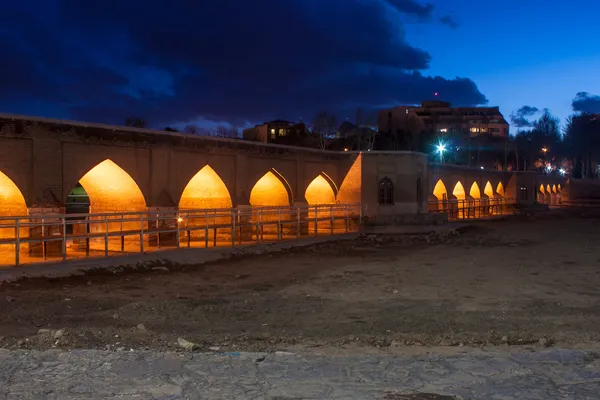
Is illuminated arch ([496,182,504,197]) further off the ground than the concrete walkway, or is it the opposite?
illuminated arch ([496,182,504,197])

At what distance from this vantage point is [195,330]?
8.26m

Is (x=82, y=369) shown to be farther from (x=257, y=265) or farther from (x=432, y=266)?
(x=432, y=266)

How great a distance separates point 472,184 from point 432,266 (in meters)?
34.5

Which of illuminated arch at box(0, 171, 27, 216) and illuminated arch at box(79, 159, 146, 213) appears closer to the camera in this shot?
illuminated arch at box(0, 171, 27, 216)

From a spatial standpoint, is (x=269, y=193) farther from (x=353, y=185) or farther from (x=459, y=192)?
(x=459, y=192)

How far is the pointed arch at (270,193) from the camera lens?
2650 centimetres

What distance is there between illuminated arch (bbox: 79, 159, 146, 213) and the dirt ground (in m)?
5.02

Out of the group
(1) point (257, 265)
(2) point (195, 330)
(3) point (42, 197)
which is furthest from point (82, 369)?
(3) point (42, 197)

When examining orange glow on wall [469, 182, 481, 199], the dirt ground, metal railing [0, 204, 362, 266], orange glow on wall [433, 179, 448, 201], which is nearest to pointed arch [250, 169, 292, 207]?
metal railing [0, 204, 362, 266]

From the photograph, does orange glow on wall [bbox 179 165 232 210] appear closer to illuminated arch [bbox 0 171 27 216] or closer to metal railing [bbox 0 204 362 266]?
metal railing [bbox 0 204 362 266]

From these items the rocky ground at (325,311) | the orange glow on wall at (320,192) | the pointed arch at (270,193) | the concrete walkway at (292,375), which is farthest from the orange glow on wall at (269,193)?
the concrete walkway at (292,375)

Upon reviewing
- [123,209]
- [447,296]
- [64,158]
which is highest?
[64,158]

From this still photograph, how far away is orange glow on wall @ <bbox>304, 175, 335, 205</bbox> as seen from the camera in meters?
29.9

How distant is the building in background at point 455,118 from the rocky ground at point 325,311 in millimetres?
86280
